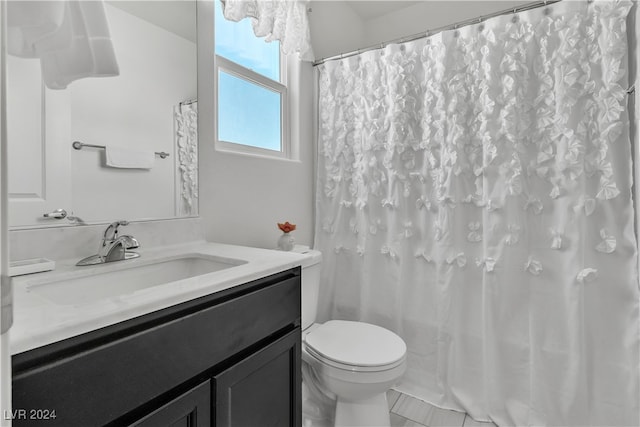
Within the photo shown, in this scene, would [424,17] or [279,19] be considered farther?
[424,17]

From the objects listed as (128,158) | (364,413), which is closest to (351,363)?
(364,413)

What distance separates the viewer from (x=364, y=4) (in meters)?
2.44

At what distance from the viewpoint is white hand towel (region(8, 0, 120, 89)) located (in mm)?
608

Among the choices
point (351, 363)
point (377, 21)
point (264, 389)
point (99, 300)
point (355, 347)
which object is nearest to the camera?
point (99, 300)

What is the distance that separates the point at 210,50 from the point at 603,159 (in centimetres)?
174

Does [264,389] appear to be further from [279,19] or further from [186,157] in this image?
[279,19]

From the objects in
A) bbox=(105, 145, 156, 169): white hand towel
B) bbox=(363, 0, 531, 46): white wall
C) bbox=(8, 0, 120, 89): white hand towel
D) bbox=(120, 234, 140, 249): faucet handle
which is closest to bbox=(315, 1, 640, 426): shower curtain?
bbox=(363, 0, 531, 46): white wall

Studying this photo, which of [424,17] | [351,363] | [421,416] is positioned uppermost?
[424,17]

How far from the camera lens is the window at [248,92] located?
5.36 feet

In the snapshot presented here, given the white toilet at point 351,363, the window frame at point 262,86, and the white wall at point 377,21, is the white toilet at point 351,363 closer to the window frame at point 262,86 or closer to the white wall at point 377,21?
the window frame at point 262,86

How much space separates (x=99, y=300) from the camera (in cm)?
67

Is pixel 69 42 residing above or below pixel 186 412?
above

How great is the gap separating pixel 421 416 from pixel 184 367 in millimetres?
1431

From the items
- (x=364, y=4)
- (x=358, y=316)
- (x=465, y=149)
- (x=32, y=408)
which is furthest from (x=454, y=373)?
(x=364, y=4)
